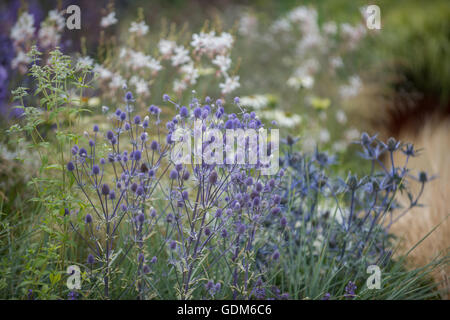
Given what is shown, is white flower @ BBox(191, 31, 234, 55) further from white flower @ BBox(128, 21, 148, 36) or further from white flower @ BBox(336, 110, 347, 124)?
white flower @ BBox(336, 110, 347, 124)

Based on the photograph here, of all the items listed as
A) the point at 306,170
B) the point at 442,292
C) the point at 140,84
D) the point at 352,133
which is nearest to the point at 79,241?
the point at 140,84

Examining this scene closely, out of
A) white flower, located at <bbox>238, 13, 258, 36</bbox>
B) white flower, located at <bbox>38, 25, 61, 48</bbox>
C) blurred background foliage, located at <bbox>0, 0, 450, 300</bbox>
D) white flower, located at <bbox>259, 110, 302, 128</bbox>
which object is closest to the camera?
white flower, located at <bbox>38, 25, 61, 48</bbox>

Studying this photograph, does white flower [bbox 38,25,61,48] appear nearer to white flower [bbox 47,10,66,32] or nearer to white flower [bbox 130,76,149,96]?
white flower [bbox 47,10,66,32]

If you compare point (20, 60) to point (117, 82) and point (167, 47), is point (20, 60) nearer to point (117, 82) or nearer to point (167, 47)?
point (117, 82)

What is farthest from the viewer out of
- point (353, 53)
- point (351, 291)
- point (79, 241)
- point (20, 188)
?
point (353, 53)

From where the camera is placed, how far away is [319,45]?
5094 millimetres

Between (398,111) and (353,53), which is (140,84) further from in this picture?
(353,53)

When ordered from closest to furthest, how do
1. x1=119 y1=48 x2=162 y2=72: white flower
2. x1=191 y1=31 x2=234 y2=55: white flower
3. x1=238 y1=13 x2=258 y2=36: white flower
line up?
x1=191 y1=31 x2=234 y2=55: white flower → x1=119 y1=48 x2=162 y2=72: white flower → x1=238 y1=13 x2=258 y2=36: white flower

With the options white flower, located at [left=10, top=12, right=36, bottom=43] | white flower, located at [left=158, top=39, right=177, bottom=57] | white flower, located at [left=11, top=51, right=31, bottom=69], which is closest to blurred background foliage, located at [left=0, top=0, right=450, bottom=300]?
white flower, located at [left=11, top=51, right=31, bottom=69]

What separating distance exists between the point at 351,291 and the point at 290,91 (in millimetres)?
3856

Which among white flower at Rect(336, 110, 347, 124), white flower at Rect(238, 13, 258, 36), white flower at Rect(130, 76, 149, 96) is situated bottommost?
white flower at Rect(130, 76, 149, 96)

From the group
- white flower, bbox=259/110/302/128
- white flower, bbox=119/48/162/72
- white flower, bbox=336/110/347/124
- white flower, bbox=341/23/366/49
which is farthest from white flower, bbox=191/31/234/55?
white flower, bbox=341/23/366/49

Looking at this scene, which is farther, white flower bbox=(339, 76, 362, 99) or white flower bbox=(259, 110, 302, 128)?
white flower bbox=(339, 76, 362, 99)

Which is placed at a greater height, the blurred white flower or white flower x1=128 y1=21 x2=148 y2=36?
white flower x1=128 y1=21 x2=148 y2=36
